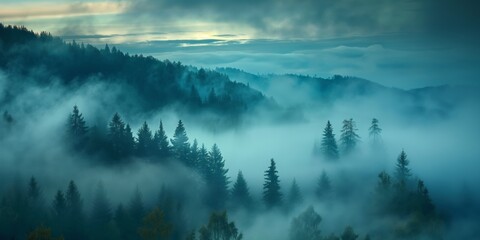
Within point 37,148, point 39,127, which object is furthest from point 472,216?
point 39,127

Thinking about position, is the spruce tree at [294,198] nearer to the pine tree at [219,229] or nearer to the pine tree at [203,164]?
the pine tree at [203,164]

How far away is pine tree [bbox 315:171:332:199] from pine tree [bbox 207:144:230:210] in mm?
16810

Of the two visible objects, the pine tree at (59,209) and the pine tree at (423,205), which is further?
the pine tree at (59,209)

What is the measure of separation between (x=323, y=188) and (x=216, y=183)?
19.8 meters

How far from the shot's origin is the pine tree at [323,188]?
381ft

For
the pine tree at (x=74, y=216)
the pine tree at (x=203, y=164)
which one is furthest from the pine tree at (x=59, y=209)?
the pine tree at (x=203, y=164)

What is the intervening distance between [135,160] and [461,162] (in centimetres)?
11283

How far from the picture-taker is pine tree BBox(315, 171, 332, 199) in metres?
116

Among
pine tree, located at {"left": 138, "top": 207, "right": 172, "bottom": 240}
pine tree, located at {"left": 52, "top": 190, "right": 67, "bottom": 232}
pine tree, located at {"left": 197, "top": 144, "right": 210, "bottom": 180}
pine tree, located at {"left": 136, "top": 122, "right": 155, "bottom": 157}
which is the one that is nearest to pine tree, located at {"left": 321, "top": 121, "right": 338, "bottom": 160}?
pine tree, located at {"left": 197, "top": 144, "right": 210, "bottom": 180}

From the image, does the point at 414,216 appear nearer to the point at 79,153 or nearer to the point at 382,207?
the point at 382,207

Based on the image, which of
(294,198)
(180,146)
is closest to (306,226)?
(294,198)

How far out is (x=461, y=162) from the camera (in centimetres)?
19862

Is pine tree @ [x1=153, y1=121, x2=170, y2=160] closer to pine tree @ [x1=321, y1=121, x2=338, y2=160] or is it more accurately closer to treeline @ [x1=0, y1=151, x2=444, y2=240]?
treeline @ [x1=0, y1=151, x2=444, y2=240]

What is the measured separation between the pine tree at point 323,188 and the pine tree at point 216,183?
55.1 feet
